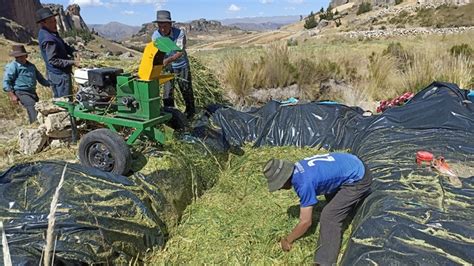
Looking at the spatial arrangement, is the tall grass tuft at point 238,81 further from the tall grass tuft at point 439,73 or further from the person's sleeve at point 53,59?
the person's sleeve at point 53,59

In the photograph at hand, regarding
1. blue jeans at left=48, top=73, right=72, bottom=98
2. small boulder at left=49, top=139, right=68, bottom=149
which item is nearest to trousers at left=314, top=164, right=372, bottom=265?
small boulder at left=49, top=139, right=68, bottom=149

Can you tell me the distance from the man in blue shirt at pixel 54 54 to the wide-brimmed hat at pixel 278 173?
2.60 metres

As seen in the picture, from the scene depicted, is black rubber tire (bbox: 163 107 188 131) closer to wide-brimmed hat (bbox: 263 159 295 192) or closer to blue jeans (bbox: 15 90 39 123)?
wide-brimmed hat (bbox: 263 159 295 192)

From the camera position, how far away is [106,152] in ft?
11.5

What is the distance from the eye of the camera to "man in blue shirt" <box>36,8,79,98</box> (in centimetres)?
439

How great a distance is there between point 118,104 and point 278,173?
68.9 inches

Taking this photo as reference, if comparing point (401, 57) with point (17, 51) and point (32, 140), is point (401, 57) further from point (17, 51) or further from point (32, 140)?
point (32, 140)

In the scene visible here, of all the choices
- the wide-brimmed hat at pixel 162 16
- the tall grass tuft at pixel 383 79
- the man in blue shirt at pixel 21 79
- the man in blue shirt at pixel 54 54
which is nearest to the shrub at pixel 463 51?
the tall grass tuft at pixel 383 79

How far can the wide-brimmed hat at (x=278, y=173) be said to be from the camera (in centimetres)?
293

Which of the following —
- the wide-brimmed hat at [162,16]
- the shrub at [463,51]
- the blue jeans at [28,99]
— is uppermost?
the wide-brimmed hat at [162,16]

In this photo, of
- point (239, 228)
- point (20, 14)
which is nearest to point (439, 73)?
point (239, 228)

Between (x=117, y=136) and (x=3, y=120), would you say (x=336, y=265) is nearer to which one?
(x=117, y=136)

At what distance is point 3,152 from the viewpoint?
4.41 meters

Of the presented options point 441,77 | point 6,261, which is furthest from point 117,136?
point 441,77
